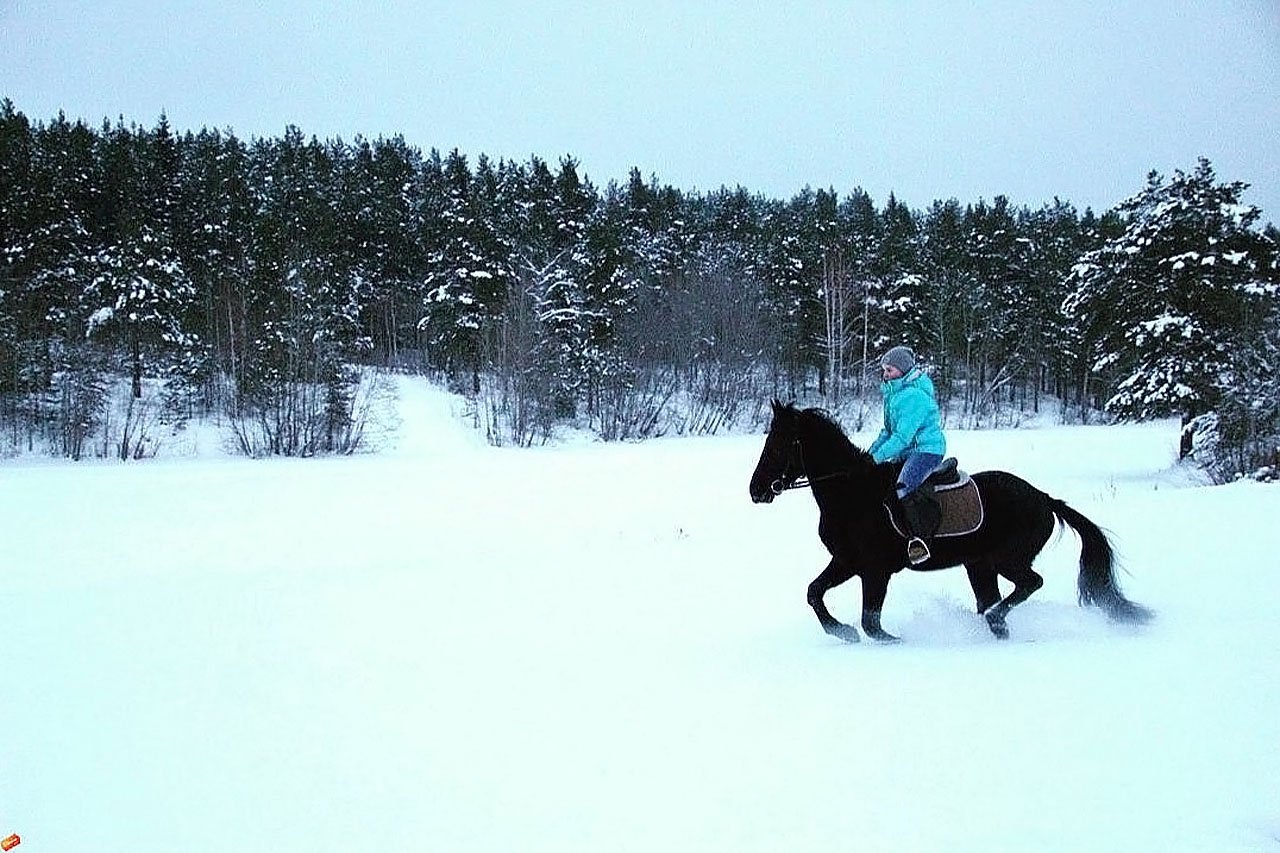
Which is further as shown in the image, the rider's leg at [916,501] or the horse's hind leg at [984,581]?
the horse's hind leg at [984,581]

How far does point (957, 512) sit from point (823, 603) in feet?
4.20

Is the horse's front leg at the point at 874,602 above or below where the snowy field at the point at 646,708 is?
above

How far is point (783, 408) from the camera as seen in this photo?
5598 mm

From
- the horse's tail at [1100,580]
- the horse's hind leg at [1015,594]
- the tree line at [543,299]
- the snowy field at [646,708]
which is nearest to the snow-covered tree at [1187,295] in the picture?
the tree line at [543,299]

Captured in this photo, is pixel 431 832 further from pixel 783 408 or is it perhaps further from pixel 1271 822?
pixel 783 408

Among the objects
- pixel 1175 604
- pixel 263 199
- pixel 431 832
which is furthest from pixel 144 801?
pixel 263 199

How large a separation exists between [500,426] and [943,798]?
35206mm

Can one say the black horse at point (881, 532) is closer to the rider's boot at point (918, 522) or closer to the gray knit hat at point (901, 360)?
the rider's boot at point (918, 522)

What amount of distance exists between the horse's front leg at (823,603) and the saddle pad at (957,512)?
0.55 metres

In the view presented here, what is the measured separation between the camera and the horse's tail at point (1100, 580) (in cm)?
534

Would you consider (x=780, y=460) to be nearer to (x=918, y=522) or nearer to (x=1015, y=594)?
(x=918, y=522)

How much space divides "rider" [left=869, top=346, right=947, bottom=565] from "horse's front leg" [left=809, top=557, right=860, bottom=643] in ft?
1.79

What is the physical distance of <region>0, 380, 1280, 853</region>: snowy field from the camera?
119 inches

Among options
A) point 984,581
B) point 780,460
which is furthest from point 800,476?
point 984,581
